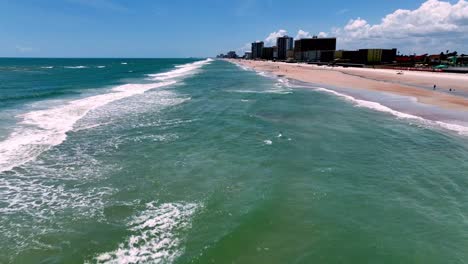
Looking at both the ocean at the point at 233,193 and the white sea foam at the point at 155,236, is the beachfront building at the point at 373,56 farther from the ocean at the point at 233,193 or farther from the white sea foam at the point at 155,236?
the white sea foam at the point at 155,236

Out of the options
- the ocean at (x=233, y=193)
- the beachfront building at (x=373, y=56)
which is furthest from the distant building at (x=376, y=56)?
the ocean at (x=233, y=193)

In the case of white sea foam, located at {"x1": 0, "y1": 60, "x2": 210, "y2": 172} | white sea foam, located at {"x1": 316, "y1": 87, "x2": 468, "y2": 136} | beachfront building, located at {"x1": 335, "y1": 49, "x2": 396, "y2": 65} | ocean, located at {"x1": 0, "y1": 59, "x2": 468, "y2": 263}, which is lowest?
white sea foam, located at {"x1": 316, "y1": 87, "x2": 468, "y2": 136}

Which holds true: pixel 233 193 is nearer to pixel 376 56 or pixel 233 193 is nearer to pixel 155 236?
pixel 155 236

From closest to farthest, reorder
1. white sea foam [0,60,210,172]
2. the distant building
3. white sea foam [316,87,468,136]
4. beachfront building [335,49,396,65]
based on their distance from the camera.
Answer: white sea foam [0,60,210,172] → white sea foam [316,87,468,136] → the distant building → beachfront building [335,49,396,65]

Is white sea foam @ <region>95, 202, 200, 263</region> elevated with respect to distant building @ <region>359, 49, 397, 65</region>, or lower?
lower

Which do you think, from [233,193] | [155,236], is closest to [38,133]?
[233,193]

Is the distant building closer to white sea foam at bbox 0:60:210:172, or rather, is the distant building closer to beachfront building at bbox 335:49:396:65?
beachfront building at bbox 335:49:396:65

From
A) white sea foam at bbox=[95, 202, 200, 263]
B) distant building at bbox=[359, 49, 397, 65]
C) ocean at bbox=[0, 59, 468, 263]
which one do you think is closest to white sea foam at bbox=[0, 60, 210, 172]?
ocean at bbox=[0, 59, 468, 263]
